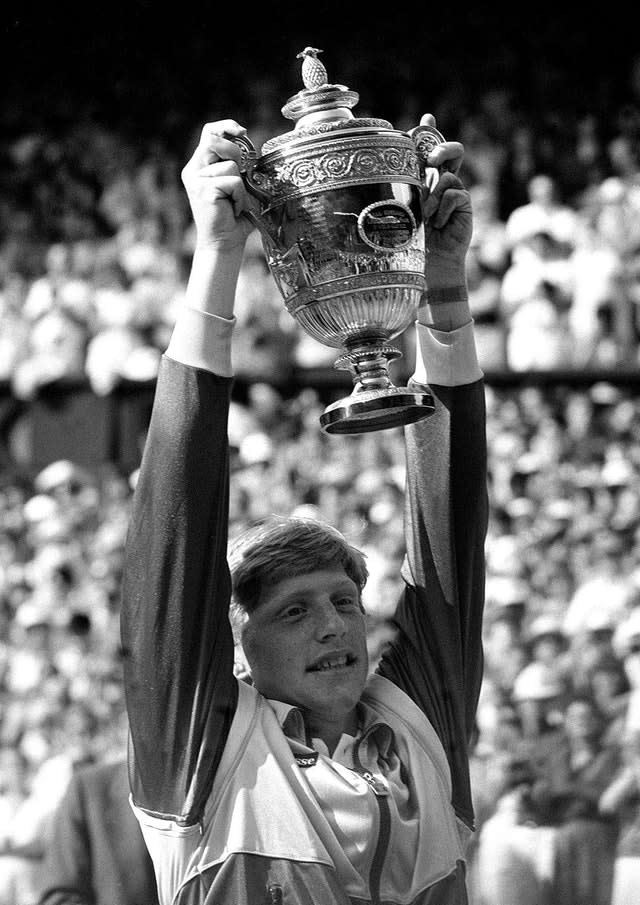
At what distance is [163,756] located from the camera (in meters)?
1.86

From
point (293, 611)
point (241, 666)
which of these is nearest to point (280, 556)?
point (293, 611)

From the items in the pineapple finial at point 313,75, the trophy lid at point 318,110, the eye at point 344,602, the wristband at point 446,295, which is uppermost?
the pineapple finial at point 313,75

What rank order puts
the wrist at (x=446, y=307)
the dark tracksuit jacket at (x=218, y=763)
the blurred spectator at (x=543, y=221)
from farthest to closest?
1. the blurred spectator at (x=543, y=221)
2. the wrist at (x=446, y=307)
3. the dark tracksuit jacket at (x=218, y=763)

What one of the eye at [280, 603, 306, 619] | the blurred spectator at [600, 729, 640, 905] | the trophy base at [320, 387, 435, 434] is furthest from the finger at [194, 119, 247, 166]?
the blurred spectator at [600, 729, 640, 905]

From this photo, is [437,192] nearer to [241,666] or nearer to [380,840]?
[241,666]

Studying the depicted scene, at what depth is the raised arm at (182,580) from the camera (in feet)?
6.11

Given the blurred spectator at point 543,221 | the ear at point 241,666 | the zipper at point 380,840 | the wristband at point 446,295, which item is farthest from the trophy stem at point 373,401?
the blurred spectator at point 543,221

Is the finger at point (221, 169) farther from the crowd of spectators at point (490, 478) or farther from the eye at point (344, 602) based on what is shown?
the crowd of spectators at point (490, 478)

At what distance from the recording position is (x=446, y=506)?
213 centimetres

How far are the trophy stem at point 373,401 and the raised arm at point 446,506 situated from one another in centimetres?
8

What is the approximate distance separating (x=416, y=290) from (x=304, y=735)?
582 mm

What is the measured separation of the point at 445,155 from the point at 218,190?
0.37 meters

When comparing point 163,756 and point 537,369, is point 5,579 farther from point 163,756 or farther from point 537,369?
point 163,756

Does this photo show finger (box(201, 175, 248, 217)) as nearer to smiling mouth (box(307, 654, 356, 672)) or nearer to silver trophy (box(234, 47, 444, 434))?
silver trophy (box(234, 47, 444, 434))
